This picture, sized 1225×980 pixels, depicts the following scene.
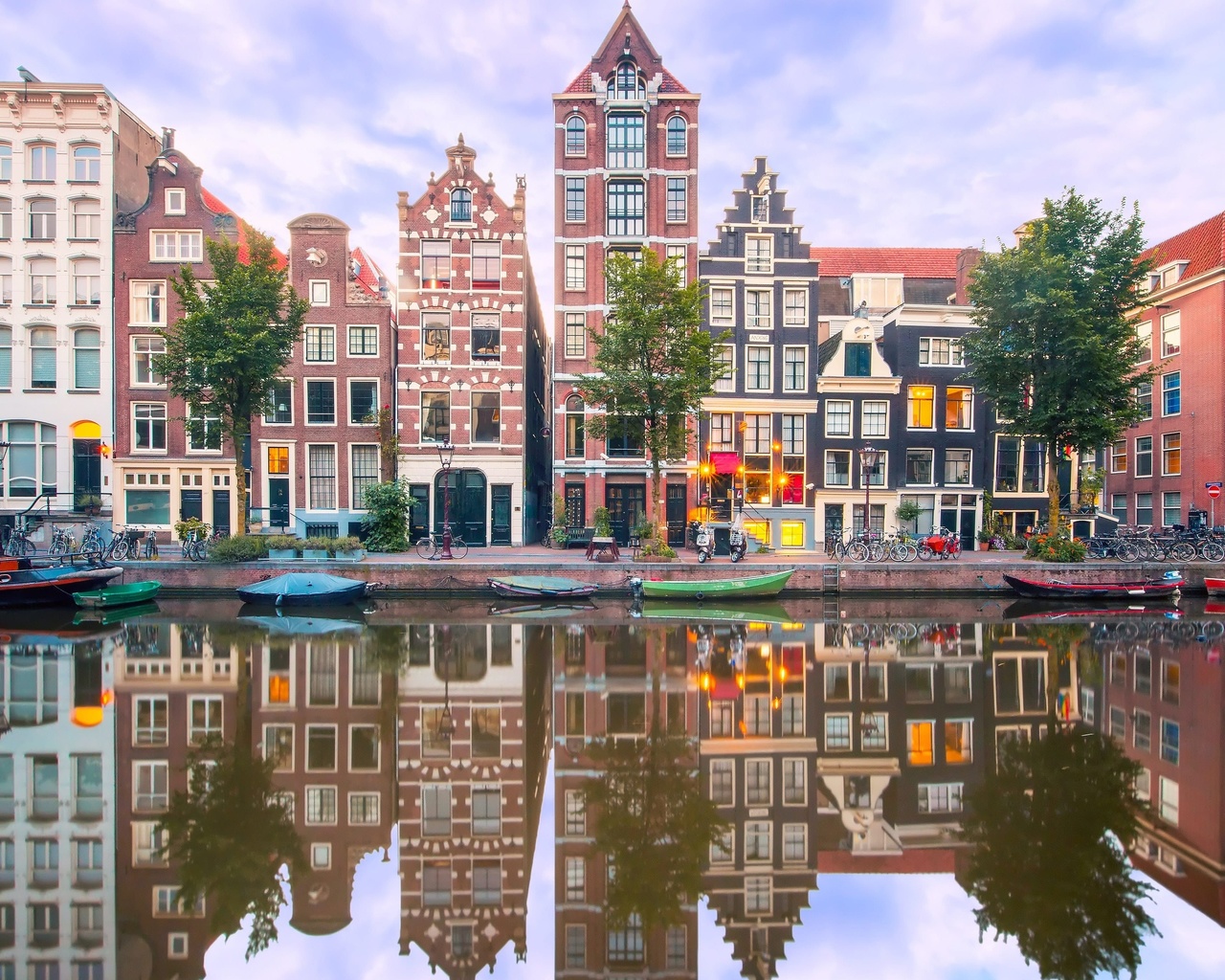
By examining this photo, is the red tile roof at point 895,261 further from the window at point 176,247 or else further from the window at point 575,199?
the window at point 176,247

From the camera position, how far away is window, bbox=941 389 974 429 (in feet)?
123

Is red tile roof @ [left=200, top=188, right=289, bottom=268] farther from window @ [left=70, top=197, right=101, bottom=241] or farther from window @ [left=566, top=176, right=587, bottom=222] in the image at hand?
window @ [left=566, top=176, right=587, bottom=222]

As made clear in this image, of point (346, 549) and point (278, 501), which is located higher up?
point (278, 501)

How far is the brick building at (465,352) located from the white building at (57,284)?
1508 cm

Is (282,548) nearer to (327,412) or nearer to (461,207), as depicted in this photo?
(327,412)

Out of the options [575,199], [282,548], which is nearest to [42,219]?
[282,548]

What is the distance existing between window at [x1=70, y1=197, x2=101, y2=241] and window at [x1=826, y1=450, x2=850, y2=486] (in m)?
39.1

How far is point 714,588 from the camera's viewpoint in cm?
2612

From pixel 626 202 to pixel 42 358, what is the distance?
30.6 m

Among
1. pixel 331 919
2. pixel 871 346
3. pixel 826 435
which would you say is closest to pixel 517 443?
pixel 826 435

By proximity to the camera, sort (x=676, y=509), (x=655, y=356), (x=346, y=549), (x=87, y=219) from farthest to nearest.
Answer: (x=676, y=509) → (x=87, y=219) → (x=655, y=356) → (x=346, y=549)

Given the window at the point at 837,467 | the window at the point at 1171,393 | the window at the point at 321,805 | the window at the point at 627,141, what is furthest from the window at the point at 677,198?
the window at the point at 321,805

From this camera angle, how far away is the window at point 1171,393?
1582 inches

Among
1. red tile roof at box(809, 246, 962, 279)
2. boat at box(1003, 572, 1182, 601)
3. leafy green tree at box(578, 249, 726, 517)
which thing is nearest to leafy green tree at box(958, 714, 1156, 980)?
boat at box(1003, 572, 1182, 601)
